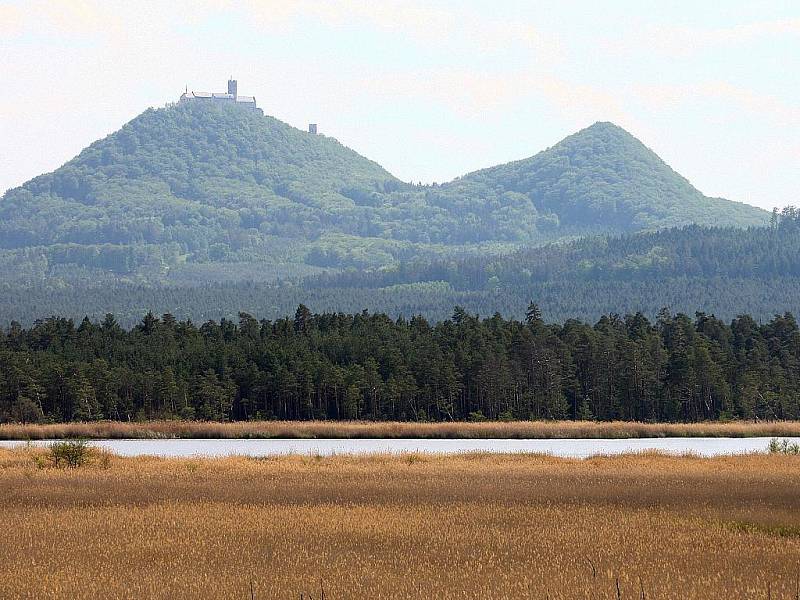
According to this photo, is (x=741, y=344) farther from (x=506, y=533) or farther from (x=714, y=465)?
(x=506, y=533)

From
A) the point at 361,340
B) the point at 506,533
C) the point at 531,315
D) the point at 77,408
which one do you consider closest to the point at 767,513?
the point at 506,533

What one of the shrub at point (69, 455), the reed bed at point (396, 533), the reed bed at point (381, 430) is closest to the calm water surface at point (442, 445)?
the reed bed at point (381, 430)

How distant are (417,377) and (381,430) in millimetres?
23971

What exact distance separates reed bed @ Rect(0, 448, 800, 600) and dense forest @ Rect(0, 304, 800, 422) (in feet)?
198

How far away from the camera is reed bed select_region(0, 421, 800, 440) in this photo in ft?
307

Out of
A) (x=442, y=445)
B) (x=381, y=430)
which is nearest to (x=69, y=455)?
(x=442, y=445)

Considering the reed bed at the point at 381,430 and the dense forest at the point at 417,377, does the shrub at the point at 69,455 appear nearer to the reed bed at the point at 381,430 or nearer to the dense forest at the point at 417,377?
the reed bed at the point at 381,430

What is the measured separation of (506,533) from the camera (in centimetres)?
3247

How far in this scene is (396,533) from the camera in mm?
32500

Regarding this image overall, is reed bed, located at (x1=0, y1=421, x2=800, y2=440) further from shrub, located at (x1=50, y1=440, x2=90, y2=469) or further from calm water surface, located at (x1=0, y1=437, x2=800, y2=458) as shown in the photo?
shrub, located at (x1=50, y1=440, x2=90, y2=469)

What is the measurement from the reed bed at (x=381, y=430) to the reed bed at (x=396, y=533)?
1695 inches

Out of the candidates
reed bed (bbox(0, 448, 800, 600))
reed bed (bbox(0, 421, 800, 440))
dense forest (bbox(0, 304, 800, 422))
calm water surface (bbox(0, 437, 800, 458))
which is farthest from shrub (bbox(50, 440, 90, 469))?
dense forest (bbox(0, 304, 800, 422))

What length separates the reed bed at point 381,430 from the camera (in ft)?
307

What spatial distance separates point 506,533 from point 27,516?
532 inches
